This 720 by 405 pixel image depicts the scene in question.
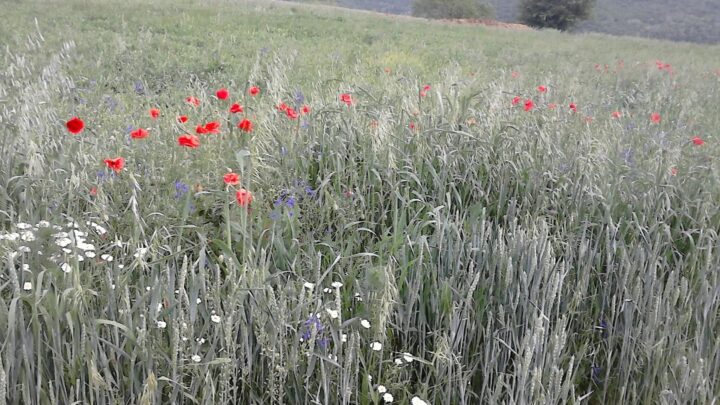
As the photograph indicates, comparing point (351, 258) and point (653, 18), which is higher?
point (653, 18)

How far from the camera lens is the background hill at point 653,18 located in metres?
43.3

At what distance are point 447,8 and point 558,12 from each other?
10517mm

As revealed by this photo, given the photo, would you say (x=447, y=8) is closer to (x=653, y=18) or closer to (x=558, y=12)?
(x=558, y=12)

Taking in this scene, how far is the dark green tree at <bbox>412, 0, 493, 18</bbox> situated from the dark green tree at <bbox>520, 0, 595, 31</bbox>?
24.9 feet

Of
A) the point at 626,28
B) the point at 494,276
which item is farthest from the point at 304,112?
the point at 626,28

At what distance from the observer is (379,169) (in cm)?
271

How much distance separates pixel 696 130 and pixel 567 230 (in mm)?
3033

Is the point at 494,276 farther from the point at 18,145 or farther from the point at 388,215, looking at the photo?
the point at 18,145

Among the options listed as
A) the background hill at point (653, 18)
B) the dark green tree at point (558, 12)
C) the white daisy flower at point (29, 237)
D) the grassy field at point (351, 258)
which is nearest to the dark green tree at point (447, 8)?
the background hill at point (653, 18)

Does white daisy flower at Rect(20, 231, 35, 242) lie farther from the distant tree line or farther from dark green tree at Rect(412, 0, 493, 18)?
dark green tree at Rect(412, 0, 493, 18)

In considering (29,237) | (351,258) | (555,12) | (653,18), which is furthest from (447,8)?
(29,237)

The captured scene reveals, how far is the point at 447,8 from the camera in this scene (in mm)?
45062

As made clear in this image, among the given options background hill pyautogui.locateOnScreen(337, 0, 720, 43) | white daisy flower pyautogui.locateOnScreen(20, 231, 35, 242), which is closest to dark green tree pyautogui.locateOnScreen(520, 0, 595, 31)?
background hill pyautogui.locateOnScreen(337, 0, 720, 43)

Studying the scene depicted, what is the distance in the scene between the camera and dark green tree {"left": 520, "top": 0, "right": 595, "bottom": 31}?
36.8 metres
